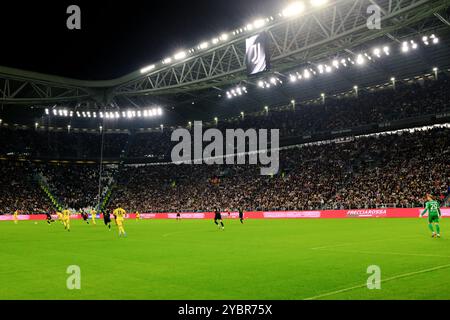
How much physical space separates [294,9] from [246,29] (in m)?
5.52

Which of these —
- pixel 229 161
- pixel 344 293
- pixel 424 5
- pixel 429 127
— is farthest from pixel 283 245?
pixel 229 161

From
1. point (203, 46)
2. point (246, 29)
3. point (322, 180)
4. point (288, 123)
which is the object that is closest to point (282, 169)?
point (288, 123)

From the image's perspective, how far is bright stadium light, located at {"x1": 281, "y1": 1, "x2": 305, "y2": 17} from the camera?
3431 cm

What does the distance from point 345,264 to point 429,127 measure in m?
45.4

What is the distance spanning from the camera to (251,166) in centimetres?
6562

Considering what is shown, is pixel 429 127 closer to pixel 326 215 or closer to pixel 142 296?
pixel 326 215

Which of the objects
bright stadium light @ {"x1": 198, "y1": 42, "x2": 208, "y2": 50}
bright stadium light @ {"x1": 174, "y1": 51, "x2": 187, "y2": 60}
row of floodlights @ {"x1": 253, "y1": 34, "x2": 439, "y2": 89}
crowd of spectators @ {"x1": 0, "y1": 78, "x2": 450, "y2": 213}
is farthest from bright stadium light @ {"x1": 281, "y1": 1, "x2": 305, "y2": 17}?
crowd of spectators @ {"x1": 0, "y1": 78, "x2": 450, "y2": 213}

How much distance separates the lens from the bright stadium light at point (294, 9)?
1351 inches

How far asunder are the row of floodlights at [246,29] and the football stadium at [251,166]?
190mm

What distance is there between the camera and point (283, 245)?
1834 cm

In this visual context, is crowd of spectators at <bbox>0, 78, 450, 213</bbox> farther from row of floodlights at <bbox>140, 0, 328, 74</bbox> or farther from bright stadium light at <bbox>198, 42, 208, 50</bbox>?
bright stadium light at <bbox>198, 42, 208, 50</bbox>

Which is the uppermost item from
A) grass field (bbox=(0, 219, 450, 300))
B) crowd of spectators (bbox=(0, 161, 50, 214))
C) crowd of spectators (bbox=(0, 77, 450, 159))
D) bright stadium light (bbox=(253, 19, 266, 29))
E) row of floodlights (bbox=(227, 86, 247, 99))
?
bright stadium light (bbox=(253, 19, 266, 29))

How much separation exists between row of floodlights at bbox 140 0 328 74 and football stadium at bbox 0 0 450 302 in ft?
0.62

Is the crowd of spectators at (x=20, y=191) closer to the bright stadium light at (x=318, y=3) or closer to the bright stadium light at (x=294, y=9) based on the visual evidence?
the bright stadium light at (x=294, y=9)
